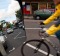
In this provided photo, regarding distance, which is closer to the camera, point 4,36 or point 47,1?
point 4,36

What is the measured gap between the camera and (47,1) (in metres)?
30.5

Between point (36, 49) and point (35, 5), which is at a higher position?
point (36, 49)

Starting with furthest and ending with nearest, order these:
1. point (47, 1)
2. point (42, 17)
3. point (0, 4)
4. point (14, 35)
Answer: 1. point (47, 1)
2. point (42, 17)
3. point (14, 35)
4. point (0, 4)

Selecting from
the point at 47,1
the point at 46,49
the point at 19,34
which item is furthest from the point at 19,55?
the point at 47,1

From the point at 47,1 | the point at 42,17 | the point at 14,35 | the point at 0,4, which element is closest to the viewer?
the point at 0,4

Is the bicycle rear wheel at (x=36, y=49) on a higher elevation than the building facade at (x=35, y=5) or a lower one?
higher

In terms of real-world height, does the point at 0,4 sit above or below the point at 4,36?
above

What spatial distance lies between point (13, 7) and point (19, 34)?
0.44ft

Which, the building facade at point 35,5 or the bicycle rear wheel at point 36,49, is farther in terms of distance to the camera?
the building facade at point 35,5

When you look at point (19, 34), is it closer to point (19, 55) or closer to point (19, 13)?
point (19, 13)

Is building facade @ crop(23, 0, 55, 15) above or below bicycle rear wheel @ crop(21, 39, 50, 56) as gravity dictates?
below

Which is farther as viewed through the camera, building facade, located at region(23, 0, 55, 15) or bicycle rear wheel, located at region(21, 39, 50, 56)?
building facade, located at region(23, 0, 55, 15)

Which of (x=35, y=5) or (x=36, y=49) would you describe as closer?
(x=36, y=49)

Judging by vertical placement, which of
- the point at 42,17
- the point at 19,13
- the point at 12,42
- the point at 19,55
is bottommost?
the point at 42,17
